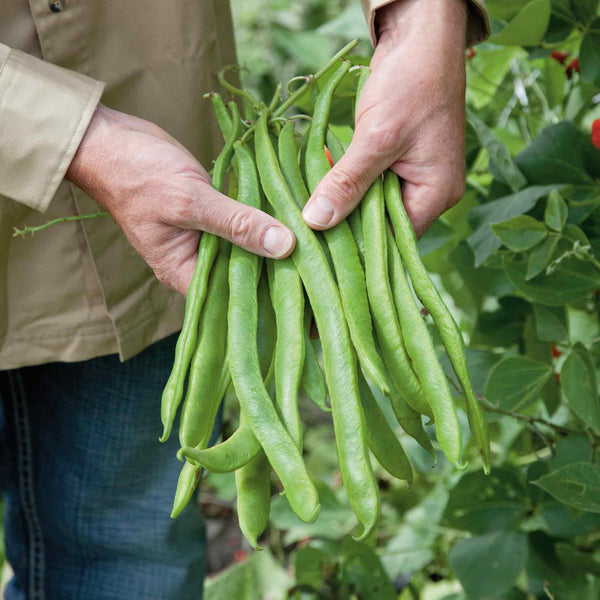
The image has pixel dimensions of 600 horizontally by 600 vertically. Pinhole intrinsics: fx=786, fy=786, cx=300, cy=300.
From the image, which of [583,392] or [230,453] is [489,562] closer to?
[583,392]

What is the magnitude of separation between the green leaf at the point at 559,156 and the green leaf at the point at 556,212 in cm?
17

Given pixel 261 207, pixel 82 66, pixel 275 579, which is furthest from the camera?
pixel 275 579

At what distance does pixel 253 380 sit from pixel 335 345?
0.11m

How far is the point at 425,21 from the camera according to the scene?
1.10m

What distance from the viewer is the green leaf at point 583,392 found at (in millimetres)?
1258

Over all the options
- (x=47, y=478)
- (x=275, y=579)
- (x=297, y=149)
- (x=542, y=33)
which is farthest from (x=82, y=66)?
(x=275, y=579)

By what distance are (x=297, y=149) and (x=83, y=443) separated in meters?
0.89

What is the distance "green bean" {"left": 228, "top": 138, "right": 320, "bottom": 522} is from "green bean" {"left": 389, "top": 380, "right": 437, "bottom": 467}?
158 millimetres

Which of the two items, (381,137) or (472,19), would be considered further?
(472,19)

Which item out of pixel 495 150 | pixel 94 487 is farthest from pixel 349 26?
pixel 94 487

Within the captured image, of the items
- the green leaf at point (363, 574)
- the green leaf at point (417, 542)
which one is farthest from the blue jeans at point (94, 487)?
the green leaf at point (417, 542)

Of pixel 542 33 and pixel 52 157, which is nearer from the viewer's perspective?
pixel 52 157

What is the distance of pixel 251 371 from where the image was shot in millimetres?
934

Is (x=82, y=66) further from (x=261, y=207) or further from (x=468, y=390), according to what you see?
(x=468, y=390)
